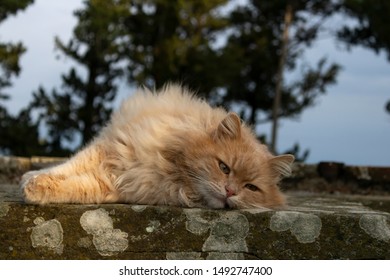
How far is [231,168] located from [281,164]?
1.54 feet

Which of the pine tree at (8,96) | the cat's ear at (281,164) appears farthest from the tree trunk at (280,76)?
the cat's ear at (281,164)

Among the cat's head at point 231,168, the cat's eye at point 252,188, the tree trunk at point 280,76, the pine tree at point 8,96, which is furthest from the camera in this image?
the tree trunk at point 280,76

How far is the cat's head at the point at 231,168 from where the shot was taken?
3.25m

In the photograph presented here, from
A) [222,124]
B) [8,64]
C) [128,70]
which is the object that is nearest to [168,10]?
[128,70]

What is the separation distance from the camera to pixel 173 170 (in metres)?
3.43

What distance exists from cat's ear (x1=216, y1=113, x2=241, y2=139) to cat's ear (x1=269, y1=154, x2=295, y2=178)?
12.8 inches

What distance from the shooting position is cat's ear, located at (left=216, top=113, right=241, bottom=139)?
3.42 m

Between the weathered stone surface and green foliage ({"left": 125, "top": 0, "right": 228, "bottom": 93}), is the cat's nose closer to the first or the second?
the weathered stone surface

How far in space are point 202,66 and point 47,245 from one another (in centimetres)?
1445

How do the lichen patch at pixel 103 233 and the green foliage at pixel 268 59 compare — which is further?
the green foliage at pixel 268 59

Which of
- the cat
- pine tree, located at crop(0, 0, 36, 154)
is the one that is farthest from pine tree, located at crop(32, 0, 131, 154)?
the cat

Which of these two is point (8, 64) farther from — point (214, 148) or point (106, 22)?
point (214, 148)

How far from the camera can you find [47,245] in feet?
10.3

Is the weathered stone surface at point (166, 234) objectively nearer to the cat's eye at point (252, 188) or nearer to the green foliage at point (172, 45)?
the cat's eye at point (252, 188)
